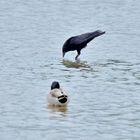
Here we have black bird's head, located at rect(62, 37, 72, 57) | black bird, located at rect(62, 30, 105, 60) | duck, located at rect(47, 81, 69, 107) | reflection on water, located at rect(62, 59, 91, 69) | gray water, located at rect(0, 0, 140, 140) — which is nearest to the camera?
gray water, located at rect(0, 0, 140, 140)

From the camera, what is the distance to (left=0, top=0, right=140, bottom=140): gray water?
16359 mm

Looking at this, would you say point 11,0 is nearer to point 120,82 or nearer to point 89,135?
point 120,82

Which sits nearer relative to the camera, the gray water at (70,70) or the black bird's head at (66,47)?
the gray water at (70,70)

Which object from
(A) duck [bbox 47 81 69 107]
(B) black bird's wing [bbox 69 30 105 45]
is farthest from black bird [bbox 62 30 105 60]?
(A) duck [bbox 47 81 69 107]

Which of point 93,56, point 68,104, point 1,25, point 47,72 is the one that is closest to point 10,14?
point 1,25

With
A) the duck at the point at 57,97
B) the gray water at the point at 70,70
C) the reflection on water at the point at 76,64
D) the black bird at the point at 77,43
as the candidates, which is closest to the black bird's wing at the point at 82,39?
the black bird at the point at 77,43

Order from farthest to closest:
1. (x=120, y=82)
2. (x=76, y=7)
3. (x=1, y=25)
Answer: (x=76, y=7) → (x=1, y=25) → (x=120, y=82)

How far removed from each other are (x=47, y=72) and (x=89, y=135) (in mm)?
6588

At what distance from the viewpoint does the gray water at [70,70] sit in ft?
53.7

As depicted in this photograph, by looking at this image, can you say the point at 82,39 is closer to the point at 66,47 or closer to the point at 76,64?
the point at 66,47

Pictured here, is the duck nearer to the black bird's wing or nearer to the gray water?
the gray water

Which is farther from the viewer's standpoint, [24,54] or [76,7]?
[76,7]

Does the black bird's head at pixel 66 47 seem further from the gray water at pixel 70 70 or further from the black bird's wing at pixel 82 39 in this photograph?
the gray water at pixel 70 70

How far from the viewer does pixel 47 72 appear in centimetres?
2212
